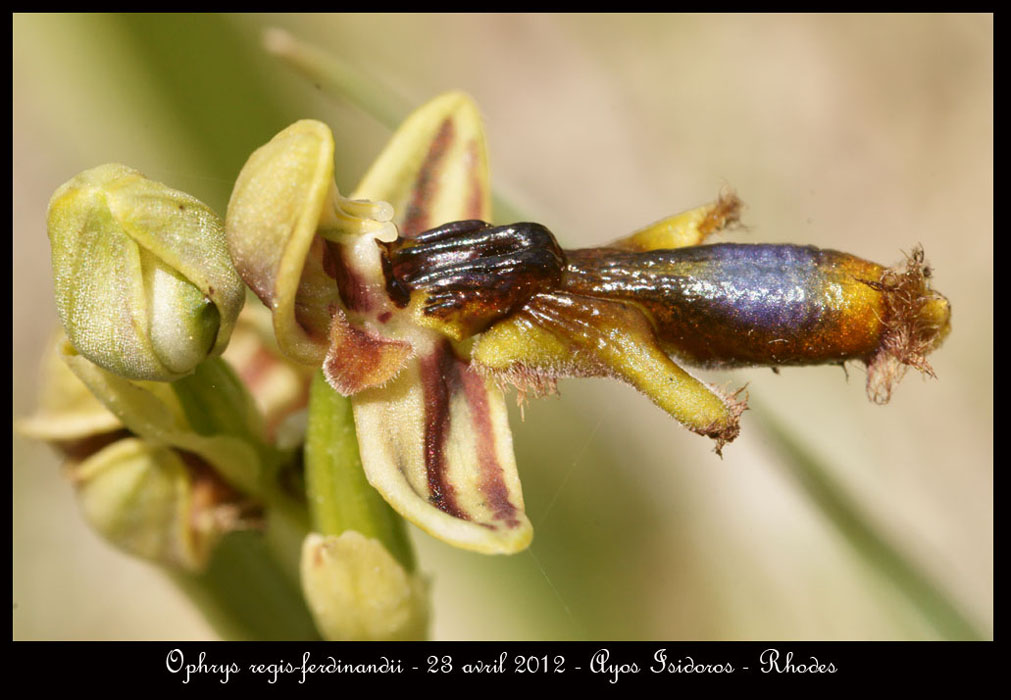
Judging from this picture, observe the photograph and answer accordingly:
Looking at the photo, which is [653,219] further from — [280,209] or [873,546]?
[280,209]

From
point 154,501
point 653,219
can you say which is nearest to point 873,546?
point 154,501

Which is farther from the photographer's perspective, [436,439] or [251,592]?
[251,592]

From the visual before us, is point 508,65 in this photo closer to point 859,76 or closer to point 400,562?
point 859,76

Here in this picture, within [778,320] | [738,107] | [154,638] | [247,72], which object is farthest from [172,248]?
[738,107]

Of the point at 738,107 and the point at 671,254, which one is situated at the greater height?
the point at 738,107

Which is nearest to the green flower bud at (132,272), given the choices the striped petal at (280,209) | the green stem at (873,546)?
the striped petal at (280,209)

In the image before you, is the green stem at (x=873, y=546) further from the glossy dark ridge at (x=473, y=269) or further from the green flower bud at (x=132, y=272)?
the green flower bud at (x=132, y=272)

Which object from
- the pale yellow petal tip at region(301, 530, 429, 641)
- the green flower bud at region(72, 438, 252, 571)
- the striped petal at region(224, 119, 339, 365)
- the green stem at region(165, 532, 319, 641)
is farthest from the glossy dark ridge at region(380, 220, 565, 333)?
the green stem at region(165, 532, 319, 641)
